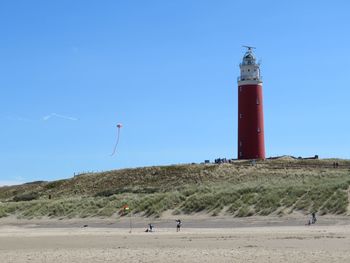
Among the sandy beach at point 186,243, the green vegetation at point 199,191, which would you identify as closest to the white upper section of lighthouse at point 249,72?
the green vegetation at point 199,191

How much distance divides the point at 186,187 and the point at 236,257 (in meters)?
25.9

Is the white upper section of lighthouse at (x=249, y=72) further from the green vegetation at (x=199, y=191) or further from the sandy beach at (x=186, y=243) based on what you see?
the sandy beach at (x=186, y=243)

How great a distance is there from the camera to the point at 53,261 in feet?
69.8

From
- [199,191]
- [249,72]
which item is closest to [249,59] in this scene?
[249,72]

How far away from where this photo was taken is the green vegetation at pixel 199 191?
1479 inches

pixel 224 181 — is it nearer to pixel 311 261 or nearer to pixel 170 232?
pixel 170 232

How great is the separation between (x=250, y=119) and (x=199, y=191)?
714 inches

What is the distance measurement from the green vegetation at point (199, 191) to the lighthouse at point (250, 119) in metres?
4.13

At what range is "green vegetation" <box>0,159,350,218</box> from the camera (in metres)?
37.6

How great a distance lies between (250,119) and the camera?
60.1 meters

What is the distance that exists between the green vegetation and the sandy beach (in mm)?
2642

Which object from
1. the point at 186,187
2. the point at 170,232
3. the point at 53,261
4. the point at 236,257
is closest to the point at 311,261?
the point at 236,257

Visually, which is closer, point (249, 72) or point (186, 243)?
point (186, 243)

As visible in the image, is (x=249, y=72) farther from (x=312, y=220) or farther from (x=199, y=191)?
(x=312, y=220)
